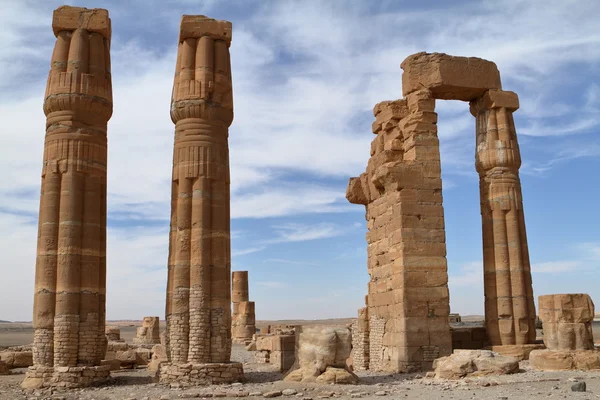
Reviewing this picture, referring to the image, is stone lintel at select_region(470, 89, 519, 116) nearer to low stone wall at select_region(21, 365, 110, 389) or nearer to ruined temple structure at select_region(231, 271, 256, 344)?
low stone wall at select_region(21, 365, 110, 389)

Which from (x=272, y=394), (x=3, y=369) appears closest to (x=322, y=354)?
(x=272, y=394)

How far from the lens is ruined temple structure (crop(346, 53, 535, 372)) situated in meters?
17.5

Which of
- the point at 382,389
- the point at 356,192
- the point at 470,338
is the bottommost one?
the point at 382,389

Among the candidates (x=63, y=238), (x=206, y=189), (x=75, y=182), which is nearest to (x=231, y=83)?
(x=206, y=189)

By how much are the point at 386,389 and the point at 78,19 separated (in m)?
12.3

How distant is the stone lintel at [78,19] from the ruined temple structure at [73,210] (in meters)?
0.03

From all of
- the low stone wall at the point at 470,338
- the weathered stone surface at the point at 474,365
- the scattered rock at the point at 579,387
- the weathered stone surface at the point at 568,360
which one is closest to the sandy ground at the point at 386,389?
the scattered rock at the point at 579,387

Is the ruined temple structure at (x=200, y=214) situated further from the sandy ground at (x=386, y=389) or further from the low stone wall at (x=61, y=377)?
the low stone wall at (x=61, y=377)

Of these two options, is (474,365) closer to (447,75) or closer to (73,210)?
(447,75)

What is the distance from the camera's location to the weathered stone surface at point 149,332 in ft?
121

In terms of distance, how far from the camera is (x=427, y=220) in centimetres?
1789

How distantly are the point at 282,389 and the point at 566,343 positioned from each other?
7.13 metres

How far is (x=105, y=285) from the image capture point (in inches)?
695

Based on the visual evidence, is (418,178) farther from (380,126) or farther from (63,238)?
(63,238)
